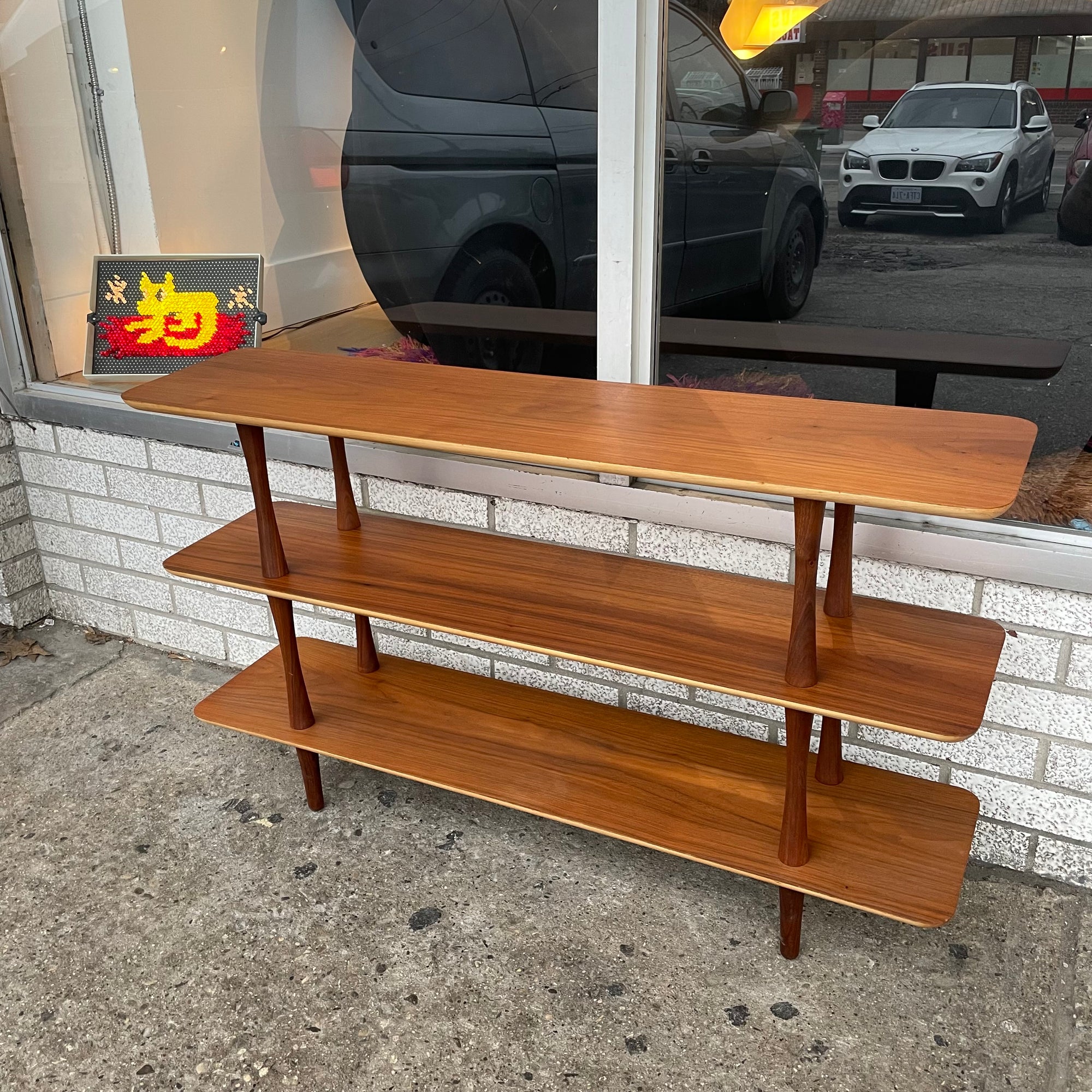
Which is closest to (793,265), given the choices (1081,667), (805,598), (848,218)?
(848,218)

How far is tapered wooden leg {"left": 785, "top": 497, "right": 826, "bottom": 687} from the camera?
149 centimetres

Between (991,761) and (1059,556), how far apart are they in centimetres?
46

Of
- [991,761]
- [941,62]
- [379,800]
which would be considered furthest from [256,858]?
[941,62]

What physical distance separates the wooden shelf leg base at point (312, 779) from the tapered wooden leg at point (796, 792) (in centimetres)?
103

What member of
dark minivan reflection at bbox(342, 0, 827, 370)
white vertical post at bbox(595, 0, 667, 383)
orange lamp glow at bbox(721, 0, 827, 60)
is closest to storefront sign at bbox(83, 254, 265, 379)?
dark minivan reflection at bbox(342, 0, 827, 370)

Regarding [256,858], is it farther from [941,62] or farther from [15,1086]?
[941,62]

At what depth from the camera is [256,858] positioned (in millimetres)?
2193

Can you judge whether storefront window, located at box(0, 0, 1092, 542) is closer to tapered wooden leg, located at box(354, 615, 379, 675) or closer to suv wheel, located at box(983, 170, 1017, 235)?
suv wheel, located at box(983, 170, 1017, 235)

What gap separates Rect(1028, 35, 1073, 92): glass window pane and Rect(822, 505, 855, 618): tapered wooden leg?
734mm

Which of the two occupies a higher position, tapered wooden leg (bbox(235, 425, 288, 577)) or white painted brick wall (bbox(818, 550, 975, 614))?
tapered wooden leg (bbox(235, 425, 288, 577))

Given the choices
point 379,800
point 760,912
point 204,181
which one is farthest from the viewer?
point 204,181

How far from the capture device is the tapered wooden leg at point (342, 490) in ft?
7.23

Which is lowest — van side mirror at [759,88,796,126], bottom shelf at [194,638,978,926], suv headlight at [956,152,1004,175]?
bottom shelf at [194,638,978,926]

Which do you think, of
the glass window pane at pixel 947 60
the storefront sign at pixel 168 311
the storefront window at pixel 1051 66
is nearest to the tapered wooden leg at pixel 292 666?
the storefront sign at pixel 168 311
